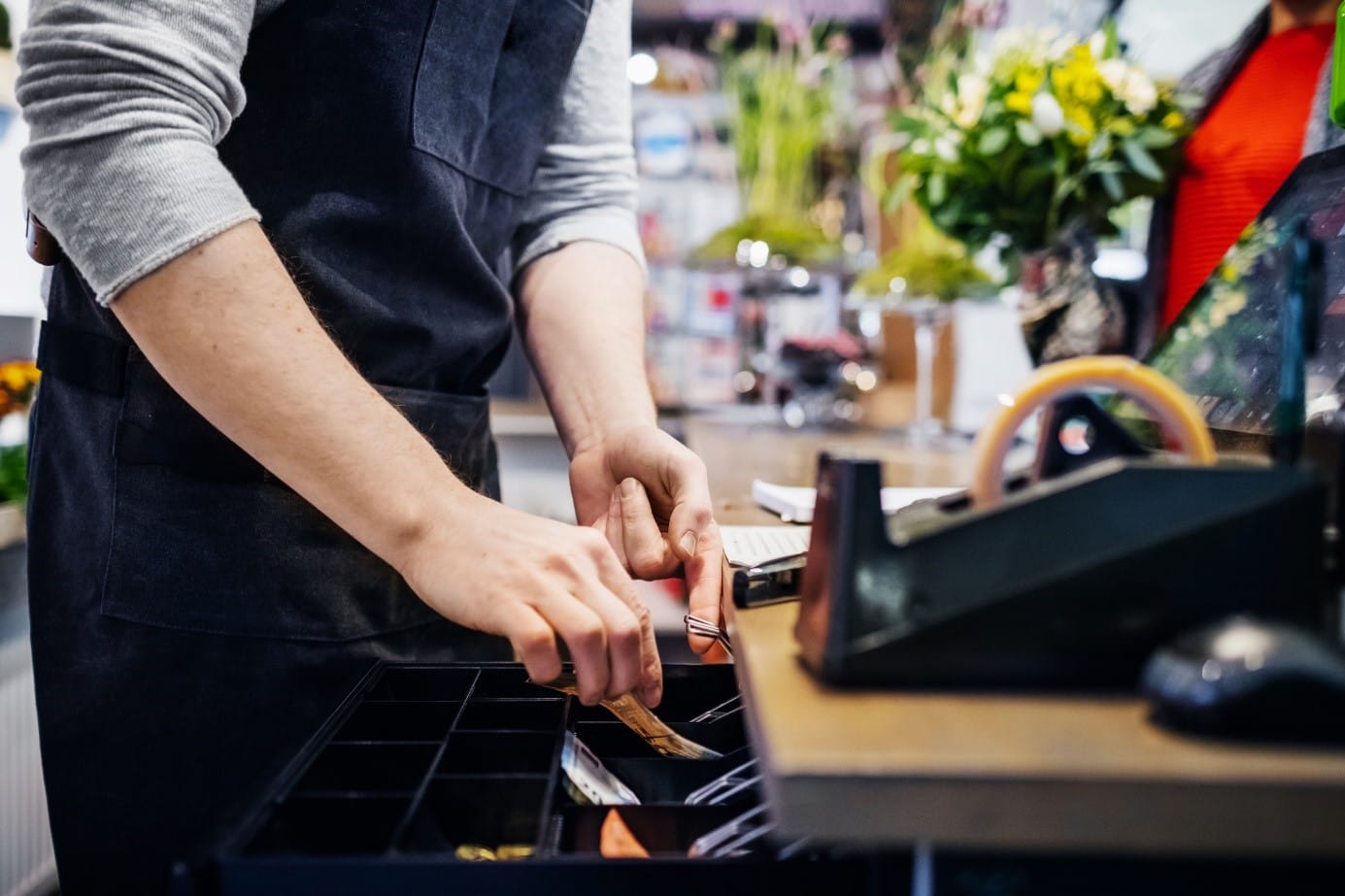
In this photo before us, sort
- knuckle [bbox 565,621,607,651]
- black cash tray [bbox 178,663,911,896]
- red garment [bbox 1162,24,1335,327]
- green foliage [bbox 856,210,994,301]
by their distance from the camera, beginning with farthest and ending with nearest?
green foliage [bbox 856,210,994,301] < red garment [bbox 1162,24,1335,327] < knuckle [bbox 565,621,607,651] < black cash tray [bbox 178,663,911,896]

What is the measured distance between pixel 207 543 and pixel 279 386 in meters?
0.30

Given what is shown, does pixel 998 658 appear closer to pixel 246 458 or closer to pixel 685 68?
pixel 246 458

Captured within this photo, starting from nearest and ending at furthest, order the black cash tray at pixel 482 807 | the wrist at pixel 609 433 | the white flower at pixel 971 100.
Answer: the black cash tray at pixel 482 807
the wrist at pixel 609 433
the white flower at pixel 971 100

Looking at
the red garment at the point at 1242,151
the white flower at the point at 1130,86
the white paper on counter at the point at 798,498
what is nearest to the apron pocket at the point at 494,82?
the white paper on counter at the point at 798,498

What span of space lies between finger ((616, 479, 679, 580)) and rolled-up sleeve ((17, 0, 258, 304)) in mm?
424

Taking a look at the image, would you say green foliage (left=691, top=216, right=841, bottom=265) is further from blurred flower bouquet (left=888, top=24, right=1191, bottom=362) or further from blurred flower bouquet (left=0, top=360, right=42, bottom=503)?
blurred flower bouquet (left=0, top=360, right=42, bottom=503)

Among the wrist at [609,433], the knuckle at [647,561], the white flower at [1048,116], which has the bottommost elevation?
the knuckle at [647,561]

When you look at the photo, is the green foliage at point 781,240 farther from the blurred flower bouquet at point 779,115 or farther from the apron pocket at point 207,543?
the apron pocket at point 207,543

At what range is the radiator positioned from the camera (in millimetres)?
2125

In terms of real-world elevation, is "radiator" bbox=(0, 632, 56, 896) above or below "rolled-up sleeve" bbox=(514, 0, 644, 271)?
below

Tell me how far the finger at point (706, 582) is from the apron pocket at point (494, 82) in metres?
0.47

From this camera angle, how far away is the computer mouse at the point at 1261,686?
433 mm

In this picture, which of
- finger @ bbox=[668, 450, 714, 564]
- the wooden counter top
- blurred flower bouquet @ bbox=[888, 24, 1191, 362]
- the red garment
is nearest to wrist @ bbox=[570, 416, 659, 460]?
finger @ bbox=[668, 450, 714, 564]

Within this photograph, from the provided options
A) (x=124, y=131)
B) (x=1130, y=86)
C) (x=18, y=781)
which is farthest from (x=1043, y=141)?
(x=18, y=781)
